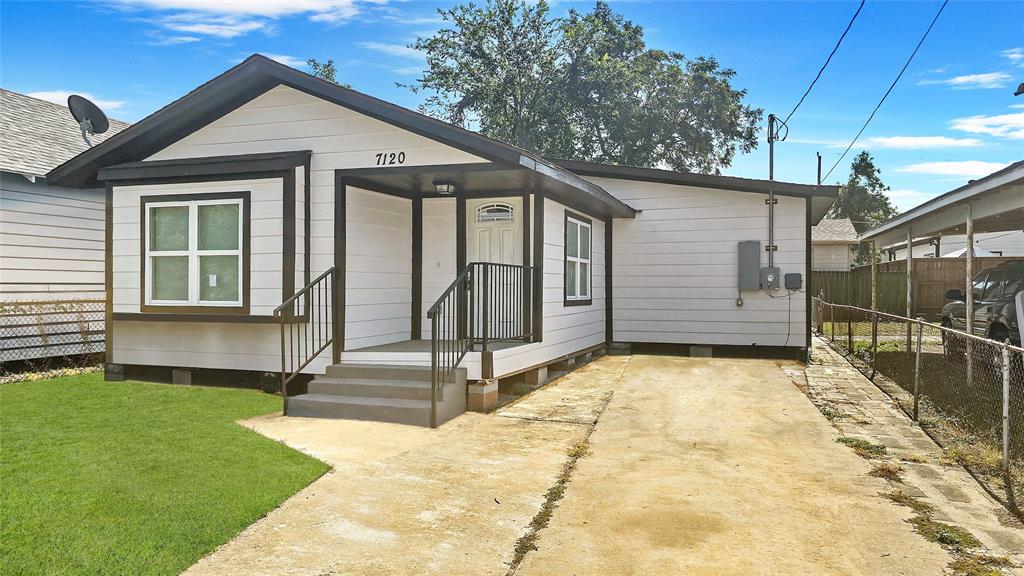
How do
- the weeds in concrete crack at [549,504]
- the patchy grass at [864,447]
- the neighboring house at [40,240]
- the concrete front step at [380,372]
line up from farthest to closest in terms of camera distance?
the neighboring house at [40,240]
the concrete front step at [380,372]
the patchy grass at [864,447]
the weeds in concrete crack at [549,504]

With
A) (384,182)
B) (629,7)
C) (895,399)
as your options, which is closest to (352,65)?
(629,7)

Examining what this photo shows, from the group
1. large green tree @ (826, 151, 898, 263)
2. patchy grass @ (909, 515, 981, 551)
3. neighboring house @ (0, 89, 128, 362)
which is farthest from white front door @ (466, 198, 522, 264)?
large green tree @ (826, 151, 898, 263)

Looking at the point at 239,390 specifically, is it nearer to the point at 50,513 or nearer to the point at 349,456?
the point at 349,456

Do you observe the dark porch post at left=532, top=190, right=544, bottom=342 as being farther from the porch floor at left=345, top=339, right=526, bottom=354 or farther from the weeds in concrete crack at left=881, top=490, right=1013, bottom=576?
the weeds in concrete crack at left=881, top=490, right=1013, bottom=576

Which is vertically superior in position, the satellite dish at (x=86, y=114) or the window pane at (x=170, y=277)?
the satellite dish at (x=86, y=114)

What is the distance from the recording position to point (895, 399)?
23.7 ft

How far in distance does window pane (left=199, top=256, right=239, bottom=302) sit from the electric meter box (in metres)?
7.53

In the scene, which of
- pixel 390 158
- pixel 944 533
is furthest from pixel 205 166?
pixel 944 533

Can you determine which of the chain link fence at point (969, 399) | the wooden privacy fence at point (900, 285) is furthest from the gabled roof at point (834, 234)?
the chain link fence at point (969, 399)

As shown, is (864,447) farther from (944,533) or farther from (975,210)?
(975,210)

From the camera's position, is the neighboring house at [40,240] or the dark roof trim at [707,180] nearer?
the neighboring house at [40,240]

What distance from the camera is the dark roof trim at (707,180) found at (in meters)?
10.2

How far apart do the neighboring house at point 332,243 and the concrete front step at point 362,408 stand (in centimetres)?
2

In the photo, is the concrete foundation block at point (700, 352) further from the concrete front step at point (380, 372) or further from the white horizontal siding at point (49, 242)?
the white horizontal siding at point (49, 242)
